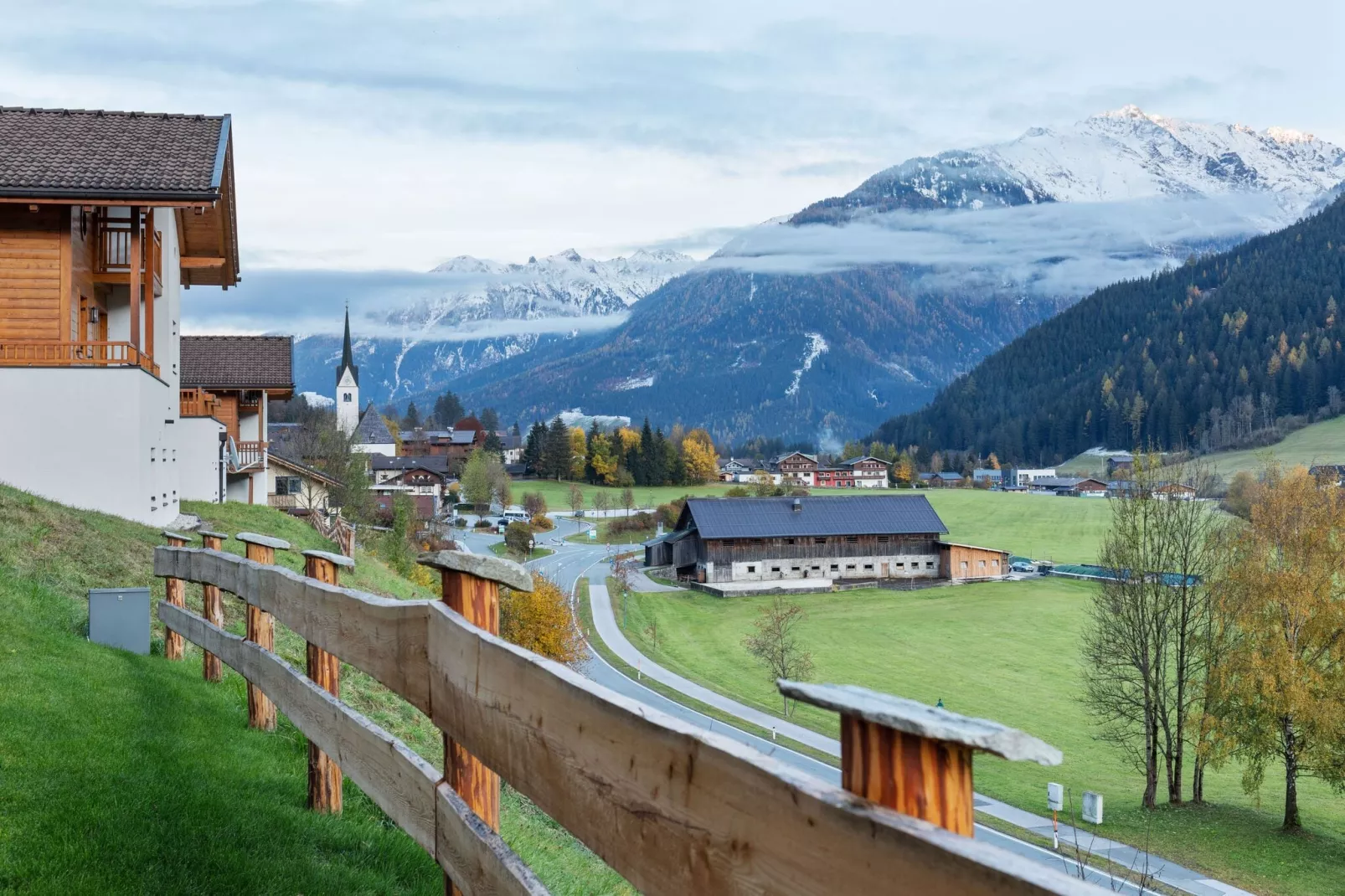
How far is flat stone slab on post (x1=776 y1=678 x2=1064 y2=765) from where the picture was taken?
1.34 m

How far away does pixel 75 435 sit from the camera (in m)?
18.6

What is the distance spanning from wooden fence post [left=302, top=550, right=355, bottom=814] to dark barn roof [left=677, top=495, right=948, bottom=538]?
67620 millimetres

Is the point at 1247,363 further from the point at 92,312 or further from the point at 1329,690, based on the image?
the point at 92,312

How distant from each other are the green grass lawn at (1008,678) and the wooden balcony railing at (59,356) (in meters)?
22.8

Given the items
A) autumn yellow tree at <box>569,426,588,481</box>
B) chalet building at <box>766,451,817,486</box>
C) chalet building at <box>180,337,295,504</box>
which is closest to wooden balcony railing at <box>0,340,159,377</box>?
chalet building at <box>180,337,295,504</box>

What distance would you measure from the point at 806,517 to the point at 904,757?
249 ft

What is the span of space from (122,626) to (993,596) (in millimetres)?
63937

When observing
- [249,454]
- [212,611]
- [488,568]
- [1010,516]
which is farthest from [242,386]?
[1010,516]

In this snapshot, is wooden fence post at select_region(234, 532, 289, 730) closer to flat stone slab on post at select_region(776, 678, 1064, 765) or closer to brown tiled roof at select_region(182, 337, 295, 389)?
flat stone slab on post at select_region(776, 678, 1064, 765)

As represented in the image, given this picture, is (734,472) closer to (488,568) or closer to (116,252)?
(116,252)

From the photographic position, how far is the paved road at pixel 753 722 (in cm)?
1823

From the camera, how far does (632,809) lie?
2.06 meters

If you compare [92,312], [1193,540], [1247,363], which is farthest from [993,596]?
[1247,363]

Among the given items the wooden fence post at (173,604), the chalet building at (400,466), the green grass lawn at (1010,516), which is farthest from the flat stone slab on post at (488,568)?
the chalet building at (400,466)
